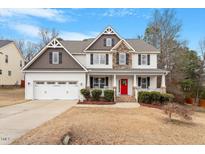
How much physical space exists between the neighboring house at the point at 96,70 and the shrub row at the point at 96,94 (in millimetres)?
1335

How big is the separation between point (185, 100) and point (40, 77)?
57.8 feet

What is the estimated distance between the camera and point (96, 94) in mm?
21844

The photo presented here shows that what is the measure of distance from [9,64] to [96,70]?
932 inches

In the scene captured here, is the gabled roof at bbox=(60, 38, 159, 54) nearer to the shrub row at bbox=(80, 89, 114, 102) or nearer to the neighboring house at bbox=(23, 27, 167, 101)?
the neighboring house at bbox=(23, 27, 167, 101)

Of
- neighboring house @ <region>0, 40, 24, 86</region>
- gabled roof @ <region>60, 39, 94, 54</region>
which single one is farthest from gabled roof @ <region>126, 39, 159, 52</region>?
neighboring house @ <region>0, 40, 24, 86</region>

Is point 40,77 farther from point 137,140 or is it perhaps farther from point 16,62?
point 16,62

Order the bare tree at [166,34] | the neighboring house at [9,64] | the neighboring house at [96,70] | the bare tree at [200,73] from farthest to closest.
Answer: the neighboring house at [9,64] < the bare tree at [166,34] < the bare tree at [200,73] < the neighboring house at [96,70]

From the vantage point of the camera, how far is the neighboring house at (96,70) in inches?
923

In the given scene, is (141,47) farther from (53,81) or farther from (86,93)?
(53,81)

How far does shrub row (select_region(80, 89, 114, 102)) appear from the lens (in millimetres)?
21609

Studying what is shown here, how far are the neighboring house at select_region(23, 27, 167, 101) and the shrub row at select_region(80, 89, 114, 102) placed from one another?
134 centimetres

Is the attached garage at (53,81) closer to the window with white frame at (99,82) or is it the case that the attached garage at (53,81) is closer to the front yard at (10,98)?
the front yard at (10,98)

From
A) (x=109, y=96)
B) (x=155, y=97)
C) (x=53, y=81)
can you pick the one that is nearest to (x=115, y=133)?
(x=155, y=97)

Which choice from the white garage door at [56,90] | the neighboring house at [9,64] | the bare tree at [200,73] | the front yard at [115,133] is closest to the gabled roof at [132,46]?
the white garage door at [56,90]
